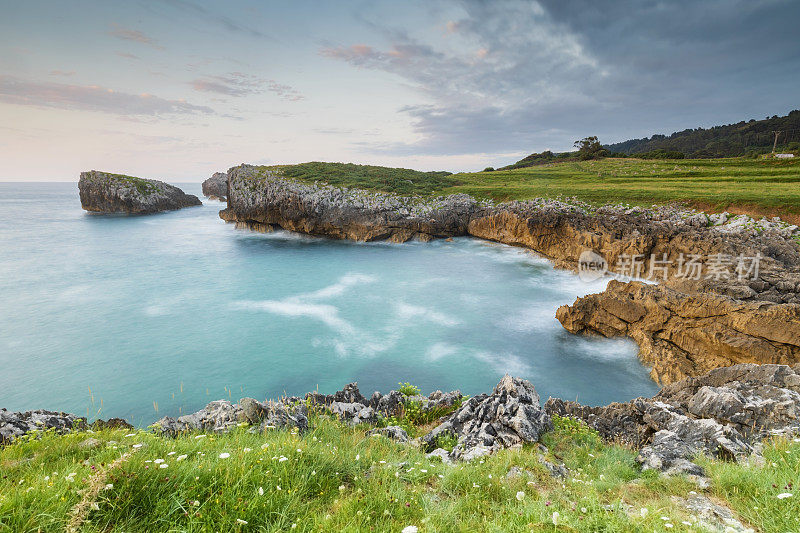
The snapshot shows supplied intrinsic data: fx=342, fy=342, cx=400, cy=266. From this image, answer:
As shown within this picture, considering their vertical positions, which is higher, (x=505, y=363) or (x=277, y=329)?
(x=277, y=329)

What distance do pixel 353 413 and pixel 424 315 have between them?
44.1 feet

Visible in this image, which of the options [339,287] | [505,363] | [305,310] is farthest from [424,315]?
[339,287]

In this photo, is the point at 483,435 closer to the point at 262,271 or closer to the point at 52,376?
the point at 52,376

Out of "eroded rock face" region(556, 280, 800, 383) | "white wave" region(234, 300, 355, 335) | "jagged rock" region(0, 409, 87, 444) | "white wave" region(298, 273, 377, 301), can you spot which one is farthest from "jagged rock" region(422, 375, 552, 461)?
"white wave" region(298, 273, 377, 301)

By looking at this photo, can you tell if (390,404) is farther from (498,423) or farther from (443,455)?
(443,455)

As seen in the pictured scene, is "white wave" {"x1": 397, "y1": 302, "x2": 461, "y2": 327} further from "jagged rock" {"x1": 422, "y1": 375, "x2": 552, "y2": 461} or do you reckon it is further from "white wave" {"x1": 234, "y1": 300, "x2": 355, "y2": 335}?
"jagged rock" {"x1": 422, "y1": 375, "x2": 552, "y2": 461}

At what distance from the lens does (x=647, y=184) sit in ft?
138

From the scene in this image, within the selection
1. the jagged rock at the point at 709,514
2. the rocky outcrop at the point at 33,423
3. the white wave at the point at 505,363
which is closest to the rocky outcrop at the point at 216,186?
the white wave at the point at 505,363

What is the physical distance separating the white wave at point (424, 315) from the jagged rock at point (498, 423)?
11697 millimetres

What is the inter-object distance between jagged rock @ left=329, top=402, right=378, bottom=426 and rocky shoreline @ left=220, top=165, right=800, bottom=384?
12.5m

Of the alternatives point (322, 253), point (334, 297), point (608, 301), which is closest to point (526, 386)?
point (608, 301)

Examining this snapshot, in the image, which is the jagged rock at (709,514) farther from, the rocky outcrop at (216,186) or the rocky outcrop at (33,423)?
the rocky outcrop at (216,186)

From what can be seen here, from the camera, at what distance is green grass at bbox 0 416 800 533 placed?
120 inches

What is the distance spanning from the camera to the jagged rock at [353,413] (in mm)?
7885
